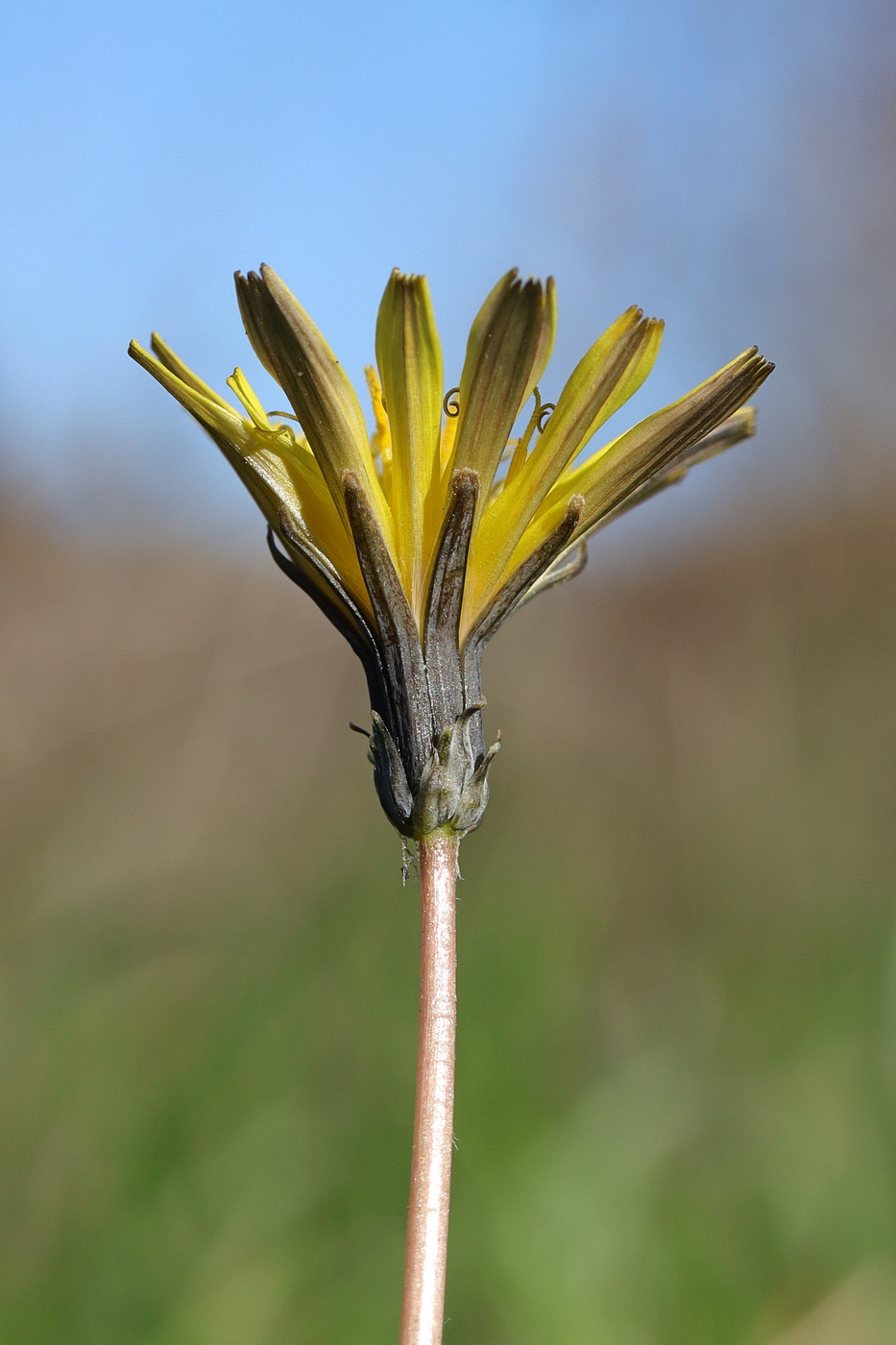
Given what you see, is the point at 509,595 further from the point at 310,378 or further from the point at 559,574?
the point at 310,378

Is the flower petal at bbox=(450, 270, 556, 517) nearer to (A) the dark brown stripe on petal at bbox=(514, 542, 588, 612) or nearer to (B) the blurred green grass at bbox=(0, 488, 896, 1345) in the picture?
(A) the dark brown stripe on petal at bbox=(514, 542, 588, 612)

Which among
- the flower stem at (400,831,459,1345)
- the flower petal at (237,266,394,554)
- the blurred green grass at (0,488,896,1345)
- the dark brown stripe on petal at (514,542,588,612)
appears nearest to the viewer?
the flower stem at (400,831,459,1345)

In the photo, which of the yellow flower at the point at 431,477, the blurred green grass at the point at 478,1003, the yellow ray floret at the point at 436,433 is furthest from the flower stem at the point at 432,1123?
the blurred green grass at the point at 478,1003

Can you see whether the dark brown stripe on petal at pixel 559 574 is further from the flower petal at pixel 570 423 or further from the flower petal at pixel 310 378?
the flower petal at pixel 310 378

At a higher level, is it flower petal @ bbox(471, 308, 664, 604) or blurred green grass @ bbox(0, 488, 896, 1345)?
flower petal @ bbox(471, 308, 664, 604)

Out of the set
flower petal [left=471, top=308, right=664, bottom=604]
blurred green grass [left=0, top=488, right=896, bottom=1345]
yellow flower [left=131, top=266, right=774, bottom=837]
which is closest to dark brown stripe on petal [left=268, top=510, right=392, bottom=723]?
yellow flower [left=131, top=266, right=774, bottom=837]

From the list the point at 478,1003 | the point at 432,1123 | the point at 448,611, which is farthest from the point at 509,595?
the point at 478,1003

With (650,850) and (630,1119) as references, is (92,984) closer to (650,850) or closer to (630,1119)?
(630,1119)
